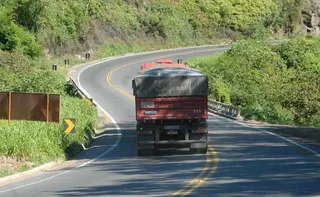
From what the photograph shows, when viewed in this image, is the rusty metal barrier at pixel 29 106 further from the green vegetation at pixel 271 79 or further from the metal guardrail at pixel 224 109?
the green vegetation at pixel 271 79

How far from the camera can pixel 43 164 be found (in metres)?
22.7

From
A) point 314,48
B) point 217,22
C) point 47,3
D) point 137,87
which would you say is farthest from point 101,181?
point 217,22

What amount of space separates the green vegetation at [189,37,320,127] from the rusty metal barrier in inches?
793

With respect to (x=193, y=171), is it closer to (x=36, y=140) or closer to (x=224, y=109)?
(x=36, y=140)

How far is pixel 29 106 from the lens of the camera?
26.2m

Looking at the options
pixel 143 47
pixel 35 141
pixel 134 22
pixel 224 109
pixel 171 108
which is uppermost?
pixel 134 22

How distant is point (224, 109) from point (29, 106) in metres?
22.6

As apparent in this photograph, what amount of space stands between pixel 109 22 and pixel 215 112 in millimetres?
40710

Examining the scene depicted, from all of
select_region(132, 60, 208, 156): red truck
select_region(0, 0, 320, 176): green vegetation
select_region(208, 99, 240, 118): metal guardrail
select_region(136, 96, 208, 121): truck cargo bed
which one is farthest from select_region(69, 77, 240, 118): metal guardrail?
select_region(136, 96, 208, 121): truck cargo bed

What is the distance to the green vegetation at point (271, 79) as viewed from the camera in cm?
5100

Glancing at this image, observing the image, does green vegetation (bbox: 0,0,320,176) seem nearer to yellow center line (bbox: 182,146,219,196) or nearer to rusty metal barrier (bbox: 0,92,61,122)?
rusty metal barrier (bbox: 0,92,61,122)

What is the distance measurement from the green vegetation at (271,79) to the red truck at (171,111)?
723 inches

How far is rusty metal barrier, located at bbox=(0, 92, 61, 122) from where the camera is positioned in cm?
2575

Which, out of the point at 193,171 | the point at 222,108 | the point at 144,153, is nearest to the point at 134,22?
the point at 222,108
